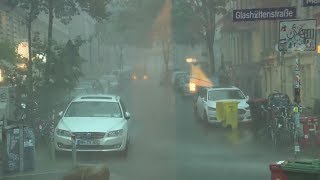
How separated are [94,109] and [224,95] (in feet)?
26.6

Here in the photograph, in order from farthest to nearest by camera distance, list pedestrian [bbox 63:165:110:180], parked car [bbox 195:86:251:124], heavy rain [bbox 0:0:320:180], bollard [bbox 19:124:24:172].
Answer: parked car [bbox 195:86:251:124] < bollard [bbox 19:124:24:172] < heavy rain [bbox 0:0:320:180] < pedestrian [bbox 63:165:110:180]

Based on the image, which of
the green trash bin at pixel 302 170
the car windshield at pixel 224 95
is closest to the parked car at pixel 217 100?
the car windshield at pixel 224 95

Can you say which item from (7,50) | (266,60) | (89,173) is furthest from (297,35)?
(266,60)

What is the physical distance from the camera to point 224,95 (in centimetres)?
2202

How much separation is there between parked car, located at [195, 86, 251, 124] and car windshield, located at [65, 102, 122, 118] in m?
6.43

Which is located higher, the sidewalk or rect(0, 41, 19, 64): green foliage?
rect(0, 41, 19, 64): green foliage

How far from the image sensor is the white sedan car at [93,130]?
1328 cm

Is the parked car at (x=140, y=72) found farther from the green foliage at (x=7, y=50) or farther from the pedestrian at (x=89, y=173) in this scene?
the pedestrian at (x=89, y=173)

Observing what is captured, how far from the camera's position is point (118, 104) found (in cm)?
1518

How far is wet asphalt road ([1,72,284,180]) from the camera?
11.0 m

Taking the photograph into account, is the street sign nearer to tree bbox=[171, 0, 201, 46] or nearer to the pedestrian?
the pedestrian

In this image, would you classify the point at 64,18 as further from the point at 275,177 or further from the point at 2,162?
the point at 275,177

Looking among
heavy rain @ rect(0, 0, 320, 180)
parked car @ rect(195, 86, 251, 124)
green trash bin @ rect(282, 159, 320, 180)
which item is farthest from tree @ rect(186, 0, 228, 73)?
green trash bin @ rect(282, 159, 320, 180)

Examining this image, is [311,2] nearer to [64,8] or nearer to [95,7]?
[64,8]
